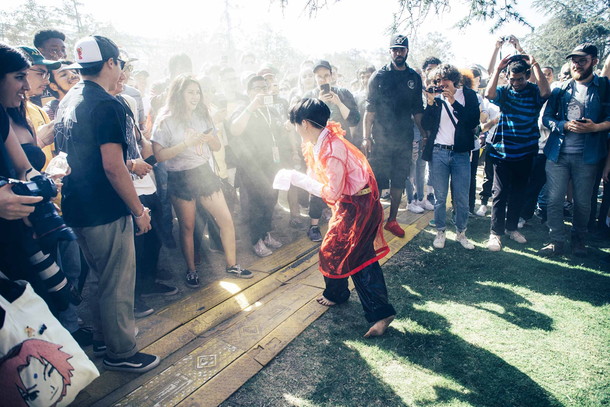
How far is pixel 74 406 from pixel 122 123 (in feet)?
6.41

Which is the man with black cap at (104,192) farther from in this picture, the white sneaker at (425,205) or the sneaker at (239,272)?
the white sneaker at (425,205)

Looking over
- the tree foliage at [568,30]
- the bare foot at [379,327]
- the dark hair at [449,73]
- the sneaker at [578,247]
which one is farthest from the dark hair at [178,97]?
the tree foliage at [568,30]

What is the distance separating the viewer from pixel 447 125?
4.41 meters

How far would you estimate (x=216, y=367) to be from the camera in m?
2.55

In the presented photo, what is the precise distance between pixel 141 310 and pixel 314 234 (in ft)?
8.32

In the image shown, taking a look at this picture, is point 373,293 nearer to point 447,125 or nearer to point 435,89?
point 447,125

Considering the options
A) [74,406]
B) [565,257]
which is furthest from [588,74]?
[74,406]

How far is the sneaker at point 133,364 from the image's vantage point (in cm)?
255

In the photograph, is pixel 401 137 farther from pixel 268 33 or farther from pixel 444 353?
pixel 268 33

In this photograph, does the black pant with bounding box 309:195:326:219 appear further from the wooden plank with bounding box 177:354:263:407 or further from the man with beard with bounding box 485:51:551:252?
the wooden plank with bounding box 177:354:263:407

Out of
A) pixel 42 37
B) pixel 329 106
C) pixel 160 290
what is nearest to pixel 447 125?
pixel 329 106

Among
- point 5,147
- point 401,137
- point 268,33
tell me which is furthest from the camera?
point 268,33

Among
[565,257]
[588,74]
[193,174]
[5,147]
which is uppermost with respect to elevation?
[588,74]

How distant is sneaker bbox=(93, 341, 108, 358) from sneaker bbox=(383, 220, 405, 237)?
12.6 feet
